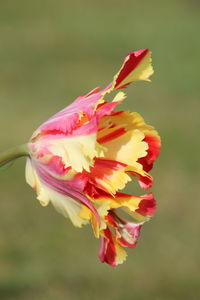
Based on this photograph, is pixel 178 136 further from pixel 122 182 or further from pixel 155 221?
pixel 122 182

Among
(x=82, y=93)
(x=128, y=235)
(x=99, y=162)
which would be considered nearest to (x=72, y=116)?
(x=99, y=162)

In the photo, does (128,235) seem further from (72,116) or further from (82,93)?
(82,93)

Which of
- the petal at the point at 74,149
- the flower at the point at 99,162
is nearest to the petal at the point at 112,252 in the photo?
the flower at the point at 99,162

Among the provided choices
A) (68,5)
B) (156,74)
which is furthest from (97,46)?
(68,5)

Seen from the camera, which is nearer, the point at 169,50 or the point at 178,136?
the point at 178,136

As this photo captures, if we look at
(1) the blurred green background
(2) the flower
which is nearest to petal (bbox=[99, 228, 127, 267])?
(2) the flower
